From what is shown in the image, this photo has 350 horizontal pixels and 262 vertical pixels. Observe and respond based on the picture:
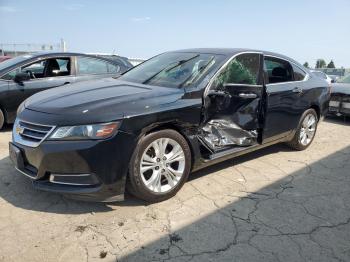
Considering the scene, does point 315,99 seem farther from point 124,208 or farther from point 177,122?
point 124,208

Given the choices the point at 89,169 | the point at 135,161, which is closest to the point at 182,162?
the point at 135,161

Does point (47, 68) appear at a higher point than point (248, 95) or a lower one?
higher

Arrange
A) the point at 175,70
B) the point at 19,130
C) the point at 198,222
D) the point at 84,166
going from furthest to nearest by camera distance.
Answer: the point at 175,70
the point at 19,130
the point at 198,222
the point at 84,166

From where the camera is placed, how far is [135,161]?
3.40 metres

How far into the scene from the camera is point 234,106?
445cm

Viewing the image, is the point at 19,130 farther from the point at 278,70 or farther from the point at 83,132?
the point at 278,70

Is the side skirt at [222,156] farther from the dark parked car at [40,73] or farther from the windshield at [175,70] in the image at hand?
the dark parked car at [40,73]

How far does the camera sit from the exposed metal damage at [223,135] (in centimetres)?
421

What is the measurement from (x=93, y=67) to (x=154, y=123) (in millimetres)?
4318

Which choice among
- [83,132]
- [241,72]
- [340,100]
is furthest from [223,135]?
[340,100]

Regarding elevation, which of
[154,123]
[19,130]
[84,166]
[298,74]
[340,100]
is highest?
[298,74]

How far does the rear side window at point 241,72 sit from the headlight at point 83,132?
1523 mm

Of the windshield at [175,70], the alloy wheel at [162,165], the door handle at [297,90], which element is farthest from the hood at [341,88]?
the alloy wheel at [162,165]

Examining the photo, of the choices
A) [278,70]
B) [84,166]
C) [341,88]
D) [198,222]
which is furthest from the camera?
[341,88]
